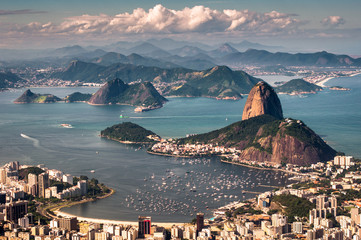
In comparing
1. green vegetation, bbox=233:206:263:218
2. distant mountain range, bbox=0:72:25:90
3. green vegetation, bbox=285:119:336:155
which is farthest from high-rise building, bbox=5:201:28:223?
distant mountain range, bbox=0:72:25:90

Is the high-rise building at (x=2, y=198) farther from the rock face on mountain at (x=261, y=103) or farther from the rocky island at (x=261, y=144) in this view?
the rock face on mountain at (x=261, y=103)

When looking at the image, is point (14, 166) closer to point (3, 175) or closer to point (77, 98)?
point (3, 175)

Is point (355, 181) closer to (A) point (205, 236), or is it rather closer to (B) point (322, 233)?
(B) point (322, 233)

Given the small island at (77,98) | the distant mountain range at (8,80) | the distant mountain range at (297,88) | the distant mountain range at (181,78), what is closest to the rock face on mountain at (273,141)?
the small island at (77,98)

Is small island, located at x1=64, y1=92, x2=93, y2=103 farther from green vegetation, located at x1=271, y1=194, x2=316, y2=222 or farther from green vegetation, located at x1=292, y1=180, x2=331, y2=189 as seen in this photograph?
green vegetation, located at x1=271, y1=194, x2=316, y2=222

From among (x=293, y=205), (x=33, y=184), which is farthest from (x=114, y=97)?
(x=293, y=205)

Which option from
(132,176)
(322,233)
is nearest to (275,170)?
(132,176)

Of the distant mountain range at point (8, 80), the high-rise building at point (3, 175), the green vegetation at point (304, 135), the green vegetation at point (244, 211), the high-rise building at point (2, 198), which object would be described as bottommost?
the green vegetation at point (244, 211)
